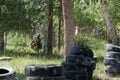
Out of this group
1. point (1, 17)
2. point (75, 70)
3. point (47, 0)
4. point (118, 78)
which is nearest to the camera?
point (75, 70)

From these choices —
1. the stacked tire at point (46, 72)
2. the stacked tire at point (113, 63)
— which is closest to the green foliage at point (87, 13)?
the stacked tire at point (113, 63)

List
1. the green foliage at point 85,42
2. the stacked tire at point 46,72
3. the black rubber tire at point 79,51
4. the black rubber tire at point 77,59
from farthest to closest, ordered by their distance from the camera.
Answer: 1. the green foliage at point 85,42
2. the black rubber tire at point 79,51
3. the black rubber tire at point 77,59
4. the stacked tire at point 46,72

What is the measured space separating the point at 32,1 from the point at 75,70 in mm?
9787

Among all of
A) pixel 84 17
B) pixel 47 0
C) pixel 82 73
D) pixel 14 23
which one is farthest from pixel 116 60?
pixel 84 17

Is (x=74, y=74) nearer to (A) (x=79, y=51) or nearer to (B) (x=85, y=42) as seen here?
(A) (x=79, y=51)

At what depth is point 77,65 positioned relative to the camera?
932 cm

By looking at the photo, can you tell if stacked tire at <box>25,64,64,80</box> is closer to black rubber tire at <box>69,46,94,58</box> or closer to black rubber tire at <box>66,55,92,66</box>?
black rubber tire at <box>66,55,92,66</box>

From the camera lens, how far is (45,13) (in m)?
18.5

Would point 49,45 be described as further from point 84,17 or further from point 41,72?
point 41,72

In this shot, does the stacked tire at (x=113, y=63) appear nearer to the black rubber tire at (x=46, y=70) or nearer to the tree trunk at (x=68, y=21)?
the tree trunk at (x=68, y=21)

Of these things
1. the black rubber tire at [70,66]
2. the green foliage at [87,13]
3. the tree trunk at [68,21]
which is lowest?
the black rubber tire at [70,66]

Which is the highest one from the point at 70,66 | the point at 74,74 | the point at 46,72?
the point at 46,72

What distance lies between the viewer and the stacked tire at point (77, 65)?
9.23 meters

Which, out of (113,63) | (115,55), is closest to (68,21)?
(115,55)
